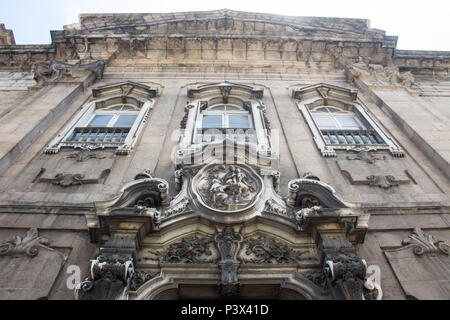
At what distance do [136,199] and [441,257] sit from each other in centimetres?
528

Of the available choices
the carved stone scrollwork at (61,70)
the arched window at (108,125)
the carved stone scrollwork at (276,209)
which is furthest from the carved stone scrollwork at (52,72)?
the carved stone scrollwork at (276,209)

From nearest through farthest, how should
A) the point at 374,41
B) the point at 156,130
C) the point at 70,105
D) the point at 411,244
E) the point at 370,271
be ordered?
the point at 370,271, the point at 411,244, the point at 156,130, the point at 70,105, the point at 374,41


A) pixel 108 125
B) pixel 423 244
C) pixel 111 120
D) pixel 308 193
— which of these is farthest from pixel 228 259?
pixel 111 120

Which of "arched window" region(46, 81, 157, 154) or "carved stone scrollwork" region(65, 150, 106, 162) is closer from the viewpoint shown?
"carved stone scrollwork" region(65, 150, 106, 162)

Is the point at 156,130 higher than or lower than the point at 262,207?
higher

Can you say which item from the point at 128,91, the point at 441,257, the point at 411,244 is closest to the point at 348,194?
the point at 411,244

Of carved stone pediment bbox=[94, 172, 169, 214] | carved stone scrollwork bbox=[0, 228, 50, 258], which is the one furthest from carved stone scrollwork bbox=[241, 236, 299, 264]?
carved stone scrollwork bbox=[0, 228, 50, 258]

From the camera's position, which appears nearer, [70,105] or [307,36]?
[70,105]

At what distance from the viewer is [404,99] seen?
412 inches

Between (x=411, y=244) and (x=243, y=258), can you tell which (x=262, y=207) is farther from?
(x=411, y=244)

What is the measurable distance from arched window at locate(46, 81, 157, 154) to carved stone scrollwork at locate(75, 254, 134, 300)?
12.1 feet

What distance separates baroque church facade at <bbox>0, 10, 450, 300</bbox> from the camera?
5.14m

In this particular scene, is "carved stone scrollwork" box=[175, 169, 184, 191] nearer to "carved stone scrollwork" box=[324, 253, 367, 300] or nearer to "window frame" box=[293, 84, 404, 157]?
"carved stone scrollwork" box=[324, 253, 367, 300]

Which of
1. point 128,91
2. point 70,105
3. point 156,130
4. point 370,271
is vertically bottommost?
point 370,271
